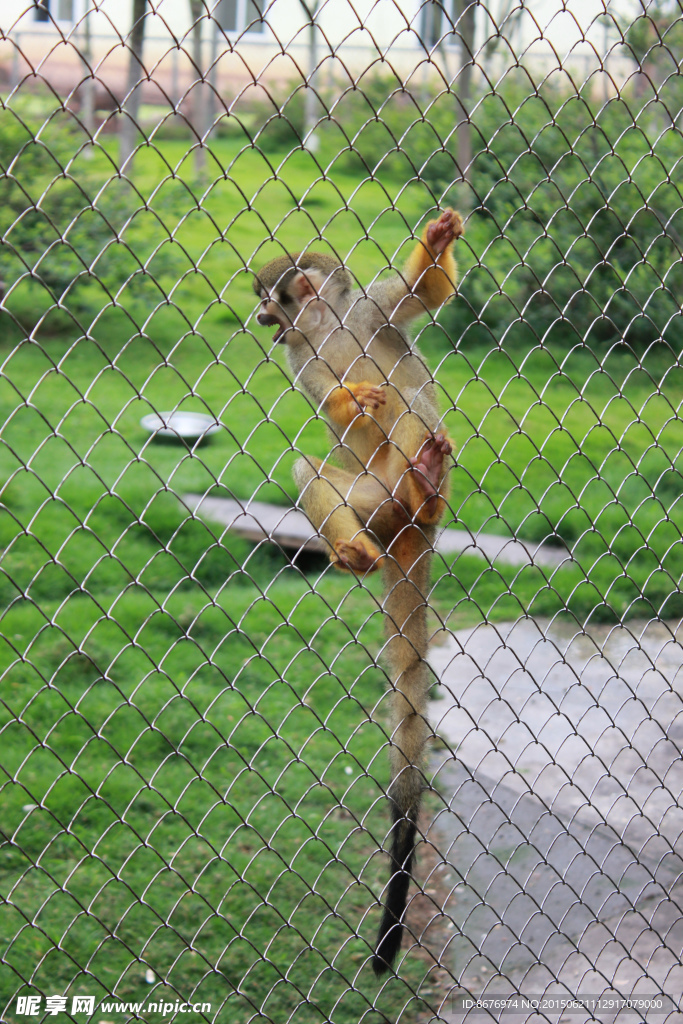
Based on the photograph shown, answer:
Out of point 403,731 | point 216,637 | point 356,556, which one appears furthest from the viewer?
point 216,637

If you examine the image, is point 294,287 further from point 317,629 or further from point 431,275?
point 317,629

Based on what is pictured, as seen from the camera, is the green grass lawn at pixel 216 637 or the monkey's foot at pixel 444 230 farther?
the monkey's foot at pixel 444 230

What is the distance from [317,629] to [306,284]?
Result: 2347 millimetres

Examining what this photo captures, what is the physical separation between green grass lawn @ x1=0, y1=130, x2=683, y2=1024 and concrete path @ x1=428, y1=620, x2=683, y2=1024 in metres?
0.33

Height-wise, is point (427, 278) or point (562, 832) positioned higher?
point (427, 278)

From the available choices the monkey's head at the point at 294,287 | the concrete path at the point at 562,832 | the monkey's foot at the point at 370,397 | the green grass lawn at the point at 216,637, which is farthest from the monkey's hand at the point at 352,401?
the concrete path at the point at 562,832

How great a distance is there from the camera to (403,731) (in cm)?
296

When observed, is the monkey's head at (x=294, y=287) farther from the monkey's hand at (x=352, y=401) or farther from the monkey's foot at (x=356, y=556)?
the monkey's foot at (x=356, y=556)

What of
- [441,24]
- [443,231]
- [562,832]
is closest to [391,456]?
[443,231]

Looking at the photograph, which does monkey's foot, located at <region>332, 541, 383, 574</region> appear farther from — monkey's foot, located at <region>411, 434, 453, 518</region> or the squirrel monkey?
monkey's foot, located at <region>411, 434, 453, 518</region>

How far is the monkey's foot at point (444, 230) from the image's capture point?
2930mm

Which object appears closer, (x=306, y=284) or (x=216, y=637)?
(x=306, y=284)

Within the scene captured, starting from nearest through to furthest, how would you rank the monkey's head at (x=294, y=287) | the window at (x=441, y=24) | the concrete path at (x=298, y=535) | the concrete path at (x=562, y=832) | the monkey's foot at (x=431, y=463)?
the window at (x=441, y=24)
the monkey's foot at (x=431, y=463)
the concrete path at (x=562, y=832)
the monkey's head at (x=294, y=287)
the concrete path at (x=298, y=535)

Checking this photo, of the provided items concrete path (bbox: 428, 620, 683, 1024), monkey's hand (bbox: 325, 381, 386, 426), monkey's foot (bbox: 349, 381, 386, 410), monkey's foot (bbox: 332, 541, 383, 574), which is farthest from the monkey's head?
concrete path (bbox: 428, 620, 683, 1024)
